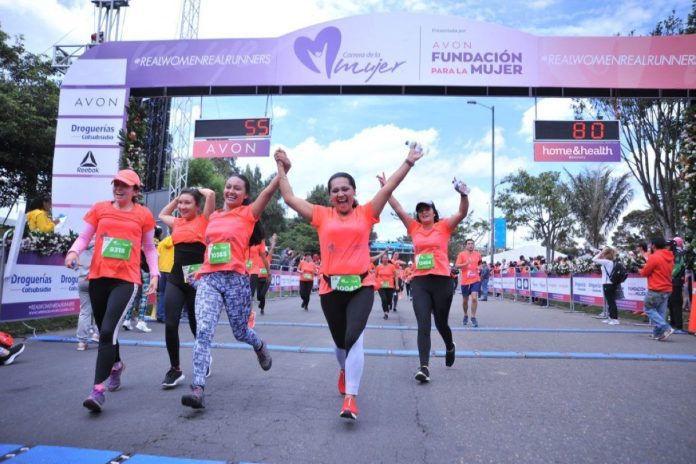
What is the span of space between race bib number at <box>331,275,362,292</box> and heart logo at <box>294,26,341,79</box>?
13.3m

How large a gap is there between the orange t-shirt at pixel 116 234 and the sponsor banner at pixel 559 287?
49.4 feet

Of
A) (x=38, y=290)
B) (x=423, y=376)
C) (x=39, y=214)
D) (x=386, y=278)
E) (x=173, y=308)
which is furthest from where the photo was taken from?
(x=386, y=278)

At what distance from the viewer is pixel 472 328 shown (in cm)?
1036

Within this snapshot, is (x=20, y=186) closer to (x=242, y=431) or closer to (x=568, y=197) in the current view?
(x=242, y=431)

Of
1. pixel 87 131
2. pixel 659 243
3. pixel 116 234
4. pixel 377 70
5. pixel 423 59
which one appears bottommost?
pixel 116 234

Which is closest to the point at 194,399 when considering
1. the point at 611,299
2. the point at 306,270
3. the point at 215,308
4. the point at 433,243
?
the point at 215,308

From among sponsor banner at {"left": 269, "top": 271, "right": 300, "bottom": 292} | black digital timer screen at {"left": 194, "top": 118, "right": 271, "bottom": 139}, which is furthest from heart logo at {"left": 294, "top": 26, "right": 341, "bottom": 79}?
sponsor banner at {"left": 269, "top": 271, "right": 300, "bottom": 292}

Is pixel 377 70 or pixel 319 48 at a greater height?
pixel 319 48

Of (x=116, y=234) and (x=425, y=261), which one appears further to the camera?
(x=425, y=261)

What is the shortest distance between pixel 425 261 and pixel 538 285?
49.6 ft

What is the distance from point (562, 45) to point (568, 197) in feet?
77.2

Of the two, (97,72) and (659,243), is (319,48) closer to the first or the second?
(97,72)

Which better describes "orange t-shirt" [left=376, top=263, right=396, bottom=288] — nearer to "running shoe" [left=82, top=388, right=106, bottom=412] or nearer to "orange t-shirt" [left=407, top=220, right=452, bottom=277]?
"orange t-shirt" [left=407, top=220, right=452, bottom=277]

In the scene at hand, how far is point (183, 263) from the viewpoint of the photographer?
15.1ft
